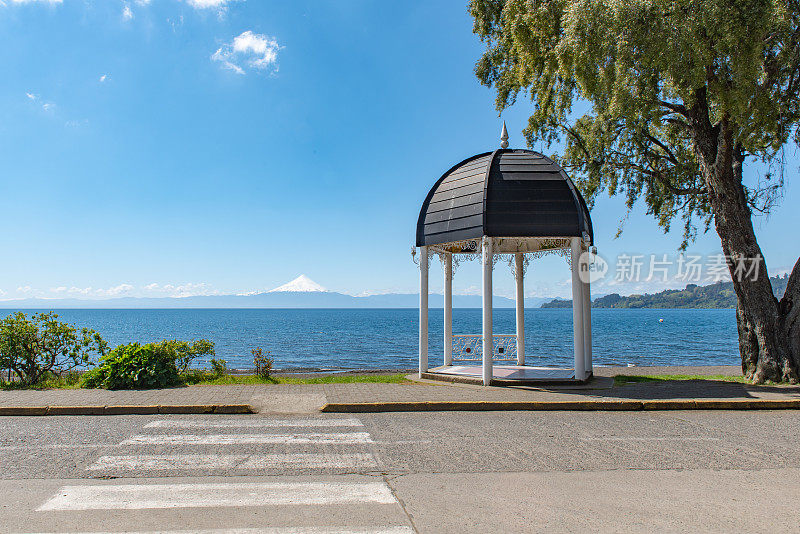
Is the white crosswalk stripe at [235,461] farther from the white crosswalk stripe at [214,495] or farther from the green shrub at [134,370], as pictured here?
the green shrub at [134,370]

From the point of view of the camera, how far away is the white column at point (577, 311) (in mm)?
13383

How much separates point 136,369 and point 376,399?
569 cm

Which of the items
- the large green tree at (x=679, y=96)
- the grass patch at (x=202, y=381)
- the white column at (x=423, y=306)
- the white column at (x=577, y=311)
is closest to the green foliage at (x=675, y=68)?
the large green tree at (x=679, y=96)

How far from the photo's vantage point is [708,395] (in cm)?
1144

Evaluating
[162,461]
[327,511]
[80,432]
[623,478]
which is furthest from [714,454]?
[80,432]

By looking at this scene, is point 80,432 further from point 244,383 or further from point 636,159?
point 636,159

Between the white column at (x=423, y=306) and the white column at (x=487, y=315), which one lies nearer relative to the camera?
the white column at (x=487, y=315)

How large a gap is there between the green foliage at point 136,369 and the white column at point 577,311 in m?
9.56

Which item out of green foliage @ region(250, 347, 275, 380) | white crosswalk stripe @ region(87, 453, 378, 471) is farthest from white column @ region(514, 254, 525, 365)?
white crosswalk stripe @ region(87, 453, 378, 471)

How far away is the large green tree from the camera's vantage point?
11.8m

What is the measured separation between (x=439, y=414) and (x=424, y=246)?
19.3ft

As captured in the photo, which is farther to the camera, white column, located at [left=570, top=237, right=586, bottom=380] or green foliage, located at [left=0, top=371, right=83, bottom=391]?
white column, located at [left=570, top=237, right=586, bottom=380]

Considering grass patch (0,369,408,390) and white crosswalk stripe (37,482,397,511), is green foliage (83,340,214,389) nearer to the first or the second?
grass patch (0,369,408,390)

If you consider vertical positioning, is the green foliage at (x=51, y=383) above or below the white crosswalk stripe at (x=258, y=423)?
above
